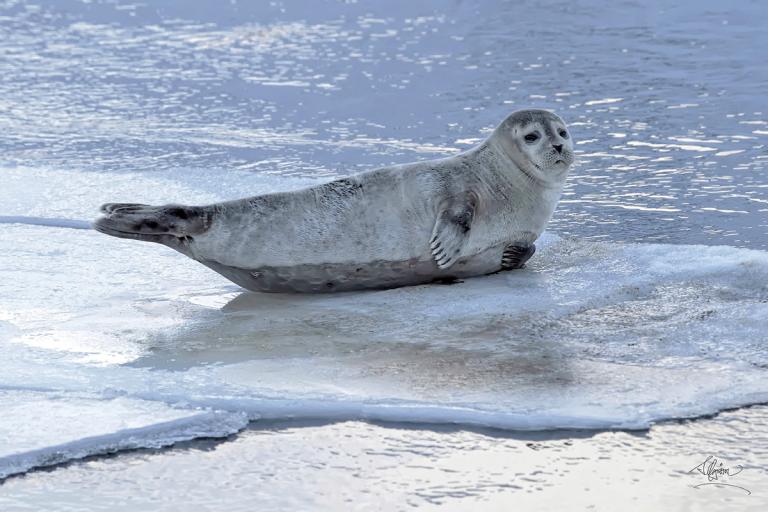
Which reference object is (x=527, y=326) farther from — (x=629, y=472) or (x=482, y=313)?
(x=629, y=472)

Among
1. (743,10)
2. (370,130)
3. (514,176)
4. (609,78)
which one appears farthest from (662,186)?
(743,10)

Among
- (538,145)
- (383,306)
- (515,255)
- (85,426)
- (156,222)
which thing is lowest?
(85,426)

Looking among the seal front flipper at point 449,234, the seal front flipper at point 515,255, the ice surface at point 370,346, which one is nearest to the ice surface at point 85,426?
the ice surface at point 370,346

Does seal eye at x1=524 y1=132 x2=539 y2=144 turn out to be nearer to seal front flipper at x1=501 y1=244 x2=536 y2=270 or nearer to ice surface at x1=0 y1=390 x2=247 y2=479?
seal front flipper at x1=501 y1=244 x2=536 y2=270

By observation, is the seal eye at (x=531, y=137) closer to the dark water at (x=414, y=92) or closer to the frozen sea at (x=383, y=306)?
the frozen sea at (x=383, y=306)

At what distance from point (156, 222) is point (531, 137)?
1438 mm

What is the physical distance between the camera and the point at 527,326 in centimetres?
422

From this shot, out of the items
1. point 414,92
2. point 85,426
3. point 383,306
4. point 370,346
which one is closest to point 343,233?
point 383,306

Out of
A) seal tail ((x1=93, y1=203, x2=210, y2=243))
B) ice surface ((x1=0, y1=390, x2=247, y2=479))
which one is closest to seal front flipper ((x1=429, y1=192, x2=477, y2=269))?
seal tail ((x1=93, y1=203, x2=210, y2=243))

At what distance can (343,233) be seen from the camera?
473 cm

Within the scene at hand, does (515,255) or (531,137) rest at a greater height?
(531,137)

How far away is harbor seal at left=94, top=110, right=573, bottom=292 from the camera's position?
4.72m

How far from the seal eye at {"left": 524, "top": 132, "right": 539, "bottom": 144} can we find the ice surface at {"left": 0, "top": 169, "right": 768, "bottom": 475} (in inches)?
17.8

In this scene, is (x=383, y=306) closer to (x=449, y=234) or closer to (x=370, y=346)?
(x=449, y=234)
